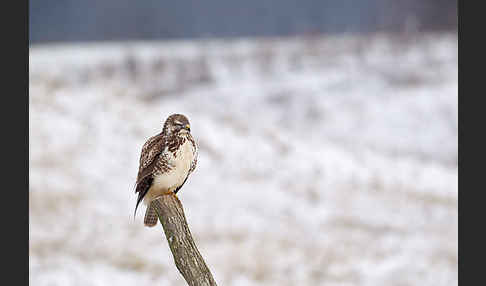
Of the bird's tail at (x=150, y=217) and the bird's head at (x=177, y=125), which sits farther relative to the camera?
the bird's tail at (x=150, y=217)

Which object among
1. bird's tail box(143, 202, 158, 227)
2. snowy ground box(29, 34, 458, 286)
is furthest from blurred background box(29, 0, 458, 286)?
bird's tail box(143, 202, 158, 227)

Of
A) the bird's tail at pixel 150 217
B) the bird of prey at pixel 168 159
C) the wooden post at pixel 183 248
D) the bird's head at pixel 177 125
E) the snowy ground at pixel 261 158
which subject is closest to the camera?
the bird's head at pixel 177 125

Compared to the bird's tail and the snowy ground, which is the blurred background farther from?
the bird's tail

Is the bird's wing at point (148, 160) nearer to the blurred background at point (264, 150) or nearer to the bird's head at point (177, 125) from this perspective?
the bird's head at point (177, 125)

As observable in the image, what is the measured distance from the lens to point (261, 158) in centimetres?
1842

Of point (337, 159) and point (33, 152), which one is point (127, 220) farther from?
point (337, 159)

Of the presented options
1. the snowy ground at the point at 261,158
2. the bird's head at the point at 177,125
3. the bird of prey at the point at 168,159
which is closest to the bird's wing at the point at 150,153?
the bird of prey at the point at 168,159

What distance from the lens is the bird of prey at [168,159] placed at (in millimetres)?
3221

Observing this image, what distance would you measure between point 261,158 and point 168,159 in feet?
49.6

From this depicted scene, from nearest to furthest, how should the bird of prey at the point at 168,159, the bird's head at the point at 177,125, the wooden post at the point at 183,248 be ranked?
1. the bird's head at the point at 177,125
2. the bird of prey at the point at 168,159
3. the wooden post at the point at 183,248

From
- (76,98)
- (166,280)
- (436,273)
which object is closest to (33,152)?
(76,98)

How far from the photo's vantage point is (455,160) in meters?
20.7

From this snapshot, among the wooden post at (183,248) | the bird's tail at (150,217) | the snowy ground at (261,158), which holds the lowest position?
the wooden post at (183,248)

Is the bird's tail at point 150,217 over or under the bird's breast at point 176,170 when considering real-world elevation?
under
